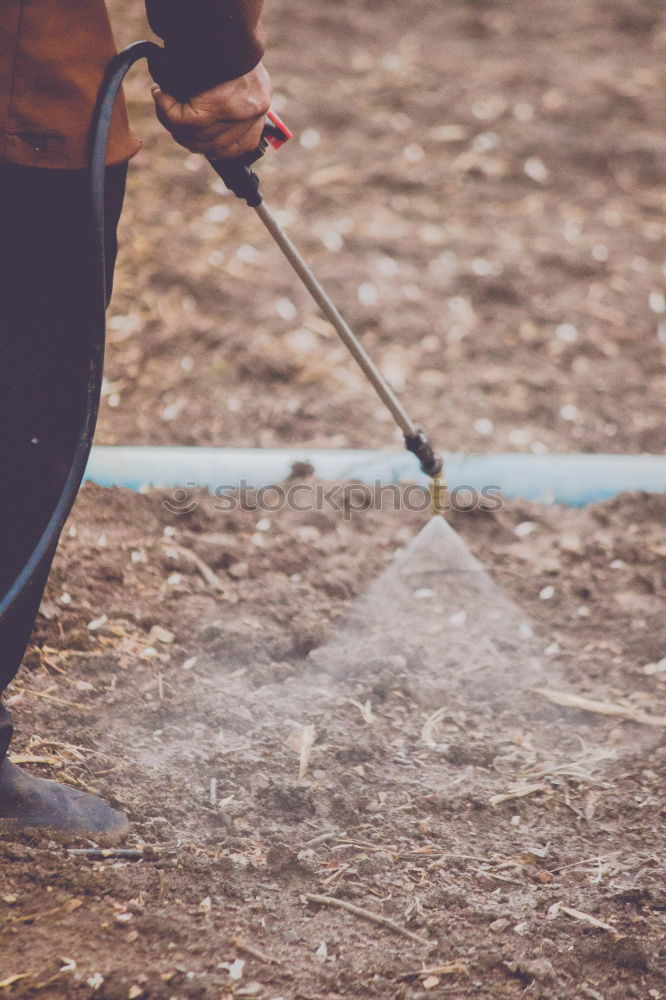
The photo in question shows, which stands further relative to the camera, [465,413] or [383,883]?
[465,413]

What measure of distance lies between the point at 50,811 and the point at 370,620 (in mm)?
1006

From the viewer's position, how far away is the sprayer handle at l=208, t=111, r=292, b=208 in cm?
181

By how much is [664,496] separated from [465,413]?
782 mm

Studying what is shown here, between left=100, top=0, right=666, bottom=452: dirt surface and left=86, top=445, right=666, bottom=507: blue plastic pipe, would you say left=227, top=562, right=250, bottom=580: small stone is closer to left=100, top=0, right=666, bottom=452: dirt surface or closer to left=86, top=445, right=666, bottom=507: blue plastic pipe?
left=86, top=445, right=666, bottom=507: blue plastic pipe

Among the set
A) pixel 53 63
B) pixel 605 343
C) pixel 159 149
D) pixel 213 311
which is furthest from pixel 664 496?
pixel 159 149

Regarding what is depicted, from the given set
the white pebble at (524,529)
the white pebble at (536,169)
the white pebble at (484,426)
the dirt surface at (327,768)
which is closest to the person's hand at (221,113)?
the dirt surface at (327,768)

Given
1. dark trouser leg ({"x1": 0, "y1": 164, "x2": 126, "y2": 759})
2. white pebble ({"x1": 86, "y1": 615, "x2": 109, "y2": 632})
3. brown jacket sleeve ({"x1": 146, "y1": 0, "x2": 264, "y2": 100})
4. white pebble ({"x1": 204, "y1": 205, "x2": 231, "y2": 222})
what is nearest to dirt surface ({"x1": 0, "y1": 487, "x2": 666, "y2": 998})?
white pebble ({"x1": 86, "y1": 615, "x2": 109, "y2": 632})

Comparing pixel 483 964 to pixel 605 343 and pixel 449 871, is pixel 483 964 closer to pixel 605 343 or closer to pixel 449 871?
pixel 449 871

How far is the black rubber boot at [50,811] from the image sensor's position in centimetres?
185

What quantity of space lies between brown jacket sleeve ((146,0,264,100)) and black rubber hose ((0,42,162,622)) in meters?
0.05

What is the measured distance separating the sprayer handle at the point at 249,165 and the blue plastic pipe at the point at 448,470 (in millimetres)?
1143

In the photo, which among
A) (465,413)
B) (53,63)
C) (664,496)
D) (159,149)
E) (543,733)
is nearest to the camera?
(53,63)

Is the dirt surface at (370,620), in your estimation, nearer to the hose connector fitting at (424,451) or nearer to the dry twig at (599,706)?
the dry twig at (599,706)

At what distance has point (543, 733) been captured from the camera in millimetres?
2285
